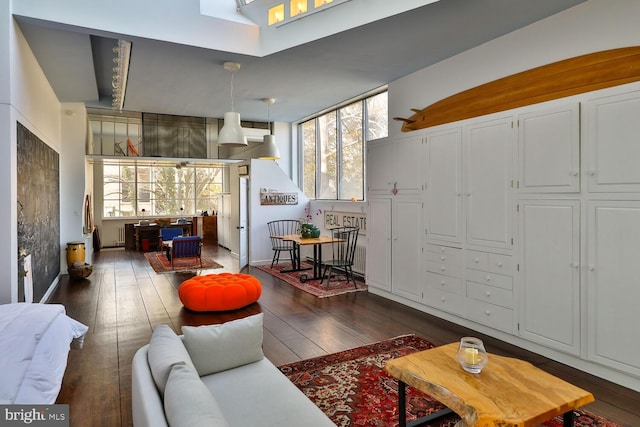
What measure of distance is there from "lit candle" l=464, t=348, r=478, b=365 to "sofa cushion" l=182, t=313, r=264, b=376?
4.17 ft

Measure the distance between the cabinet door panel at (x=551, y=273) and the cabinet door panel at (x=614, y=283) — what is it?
125mm

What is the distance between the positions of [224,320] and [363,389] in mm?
2280

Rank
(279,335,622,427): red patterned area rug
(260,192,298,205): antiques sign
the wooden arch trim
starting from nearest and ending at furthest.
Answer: (279,335,622,427): red patterned area rug, the wooden arch trim, (260,192,298,205): antiques sign

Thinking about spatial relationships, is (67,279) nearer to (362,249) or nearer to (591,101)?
(362,249)

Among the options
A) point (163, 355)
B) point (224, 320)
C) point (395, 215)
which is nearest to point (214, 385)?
point (163, 355)

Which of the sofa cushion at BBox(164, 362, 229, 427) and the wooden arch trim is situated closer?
the sofa cushion at BBox(164, 362, 229, 427)

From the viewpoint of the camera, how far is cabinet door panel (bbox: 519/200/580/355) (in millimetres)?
3383

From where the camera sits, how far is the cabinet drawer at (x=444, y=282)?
449 centimetres

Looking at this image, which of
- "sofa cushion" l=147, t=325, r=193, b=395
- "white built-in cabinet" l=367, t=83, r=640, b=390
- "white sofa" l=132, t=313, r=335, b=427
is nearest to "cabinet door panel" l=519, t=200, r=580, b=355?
"white built-in cabinet" l=367, t=83, r=640, b=390

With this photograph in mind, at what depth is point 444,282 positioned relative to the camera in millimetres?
4660

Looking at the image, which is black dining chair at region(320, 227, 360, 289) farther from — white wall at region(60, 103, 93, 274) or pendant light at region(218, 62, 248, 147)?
white wall at region(60, 103, 93, 274)

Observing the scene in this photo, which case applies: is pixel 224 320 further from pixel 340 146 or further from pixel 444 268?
pixel 340 146

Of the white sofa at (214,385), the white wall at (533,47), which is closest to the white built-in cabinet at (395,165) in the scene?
the white wall at (533,47)

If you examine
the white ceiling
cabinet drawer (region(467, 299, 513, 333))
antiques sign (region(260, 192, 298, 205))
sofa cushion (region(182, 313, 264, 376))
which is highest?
the white ceiling
